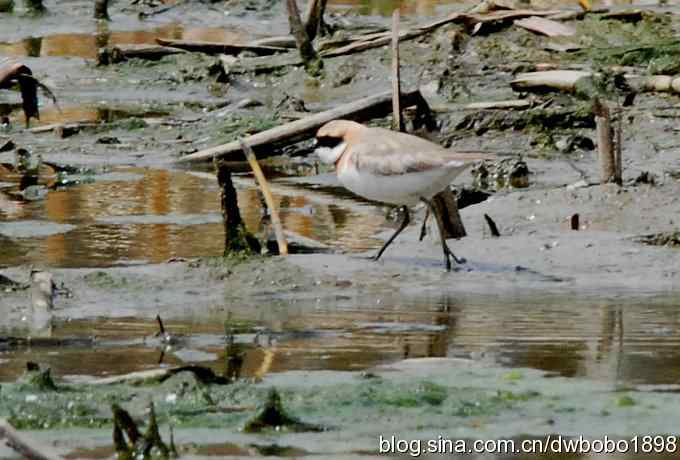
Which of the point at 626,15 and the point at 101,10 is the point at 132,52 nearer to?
the point at 101,10

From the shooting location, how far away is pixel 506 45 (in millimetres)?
15148

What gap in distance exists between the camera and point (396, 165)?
28.0 feet

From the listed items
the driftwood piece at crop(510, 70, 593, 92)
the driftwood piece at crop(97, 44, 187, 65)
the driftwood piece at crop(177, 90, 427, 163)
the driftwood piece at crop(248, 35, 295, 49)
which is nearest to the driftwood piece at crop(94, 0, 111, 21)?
the driftwood piece at crop(97, 44, 187, 65)

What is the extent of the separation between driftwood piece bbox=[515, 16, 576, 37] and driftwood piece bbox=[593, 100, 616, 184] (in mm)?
4946

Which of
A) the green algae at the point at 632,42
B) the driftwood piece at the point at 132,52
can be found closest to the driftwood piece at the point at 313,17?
the driftwood piece at the point at 132,52

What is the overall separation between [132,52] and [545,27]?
14.8ft

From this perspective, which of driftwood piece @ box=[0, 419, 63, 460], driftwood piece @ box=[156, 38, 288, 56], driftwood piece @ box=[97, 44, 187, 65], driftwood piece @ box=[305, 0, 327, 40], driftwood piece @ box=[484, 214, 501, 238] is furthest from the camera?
driftwood piece @ box=[97, 44, 187, 65]

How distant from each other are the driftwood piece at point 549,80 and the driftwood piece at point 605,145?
2671 millimetres

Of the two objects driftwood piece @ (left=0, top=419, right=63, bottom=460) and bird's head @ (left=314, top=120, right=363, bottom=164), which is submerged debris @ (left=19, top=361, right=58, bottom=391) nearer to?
driftwood piece @ (left=0, top=419, right=63, bottom=460)

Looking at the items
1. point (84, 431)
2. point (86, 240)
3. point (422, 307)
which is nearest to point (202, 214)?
point (86, 240)

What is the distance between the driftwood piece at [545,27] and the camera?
15.1 m

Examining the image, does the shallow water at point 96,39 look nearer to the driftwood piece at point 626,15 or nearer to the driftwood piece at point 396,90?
the driftwood piece at point 626,15

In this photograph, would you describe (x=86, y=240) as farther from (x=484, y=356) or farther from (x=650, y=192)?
(x=484, y=356)

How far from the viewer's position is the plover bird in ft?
27.9
